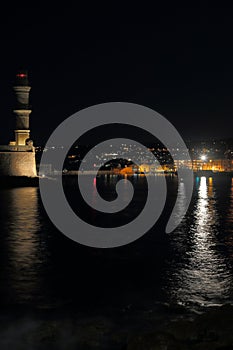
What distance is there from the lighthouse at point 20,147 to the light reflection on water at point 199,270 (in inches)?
1636

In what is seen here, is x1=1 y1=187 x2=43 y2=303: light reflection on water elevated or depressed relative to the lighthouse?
depressed

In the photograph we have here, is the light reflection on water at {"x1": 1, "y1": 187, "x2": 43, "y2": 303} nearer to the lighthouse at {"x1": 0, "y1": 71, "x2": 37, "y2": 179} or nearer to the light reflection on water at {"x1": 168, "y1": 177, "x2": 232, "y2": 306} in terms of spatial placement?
the light reflection on water at {"x1": 168, "y1": 177, "x2": 232, "y2": 306}

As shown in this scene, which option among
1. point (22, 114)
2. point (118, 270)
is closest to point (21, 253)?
A: point (118, 270)

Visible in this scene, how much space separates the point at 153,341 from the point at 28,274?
6.19 metres

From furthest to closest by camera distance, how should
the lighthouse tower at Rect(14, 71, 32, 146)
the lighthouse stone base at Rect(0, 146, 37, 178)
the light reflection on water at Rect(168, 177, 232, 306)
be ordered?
the lighthouse tower at Rect(14, 71, 32, 146) → the lighthouse stone base at Rect(0, 146, 37, 178) → the light reflection on water at Rect(168, 177, 232, 306)

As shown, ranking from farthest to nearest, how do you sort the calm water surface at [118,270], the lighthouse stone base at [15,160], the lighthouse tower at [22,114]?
the lighthouse tower at [22,114], the lighthouse stone base at [15,160], the calm water surface at [118,270]

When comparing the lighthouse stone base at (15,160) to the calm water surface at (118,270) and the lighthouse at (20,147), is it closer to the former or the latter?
the lighthouse at (20,147)

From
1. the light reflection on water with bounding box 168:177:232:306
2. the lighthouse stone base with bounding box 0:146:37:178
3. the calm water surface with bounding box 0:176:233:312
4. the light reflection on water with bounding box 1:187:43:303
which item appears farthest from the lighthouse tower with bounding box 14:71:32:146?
the light reflection on water with bounding box 168:177:232:306

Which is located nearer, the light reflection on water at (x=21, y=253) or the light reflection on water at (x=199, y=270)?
the light reflection on water at (x=199, y=270)

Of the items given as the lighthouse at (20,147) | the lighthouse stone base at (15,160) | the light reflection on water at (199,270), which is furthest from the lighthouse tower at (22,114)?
the light reflection on water at (199,270)

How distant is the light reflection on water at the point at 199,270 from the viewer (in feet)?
36.0

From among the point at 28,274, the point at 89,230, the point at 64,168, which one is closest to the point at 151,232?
the point at 89,230

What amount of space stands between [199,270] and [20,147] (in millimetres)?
50600

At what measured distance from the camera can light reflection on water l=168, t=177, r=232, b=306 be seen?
11.0 meters
